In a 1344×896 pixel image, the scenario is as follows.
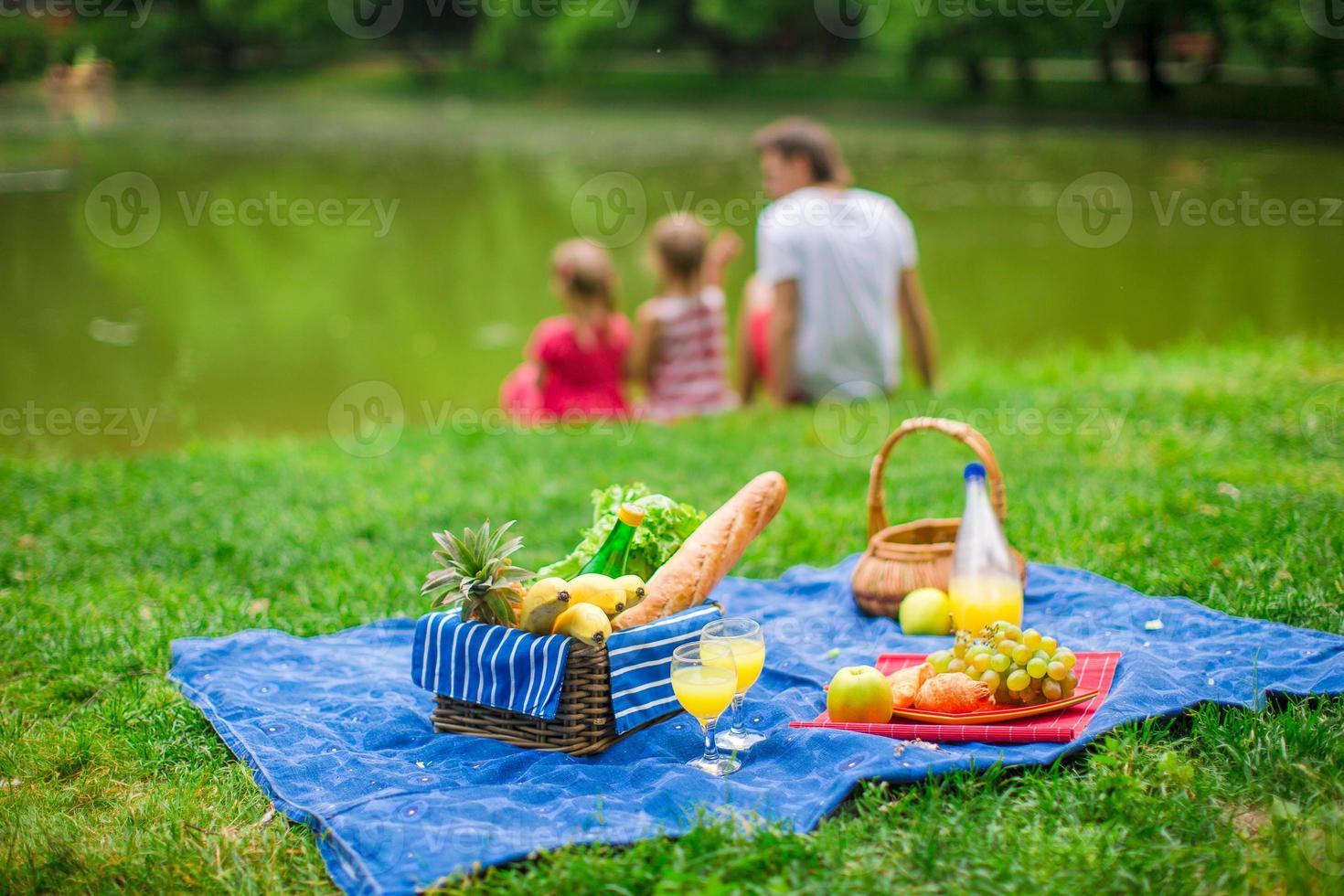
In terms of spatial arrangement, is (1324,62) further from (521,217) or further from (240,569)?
(240,569)

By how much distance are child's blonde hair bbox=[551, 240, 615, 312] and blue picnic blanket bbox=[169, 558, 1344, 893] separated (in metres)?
3.34

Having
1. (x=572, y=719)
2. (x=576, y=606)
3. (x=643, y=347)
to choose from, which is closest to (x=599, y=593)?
(x=576, y=606)

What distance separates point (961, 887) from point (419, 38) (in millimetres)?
49278

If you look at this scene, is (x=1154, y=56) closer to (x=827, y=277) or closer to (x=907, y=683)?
(x=827, y=277)

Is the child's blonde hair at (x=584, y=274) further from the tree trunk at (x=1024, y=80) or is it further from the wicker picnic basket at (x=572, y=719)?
the tree trunk at (x=1024, y=80)

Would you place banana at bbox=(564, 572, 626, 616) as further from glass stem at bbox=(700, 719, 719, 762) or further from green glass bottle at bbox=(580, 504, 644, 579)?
glass stem at bbox=(700, 719, 719, 762)

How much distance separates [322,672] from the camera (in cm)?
383

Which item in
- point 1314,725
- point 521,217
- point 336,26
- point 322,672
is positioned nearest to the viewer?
point 1314,725

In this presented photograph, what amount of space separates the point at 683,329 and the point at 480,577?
4456 mm

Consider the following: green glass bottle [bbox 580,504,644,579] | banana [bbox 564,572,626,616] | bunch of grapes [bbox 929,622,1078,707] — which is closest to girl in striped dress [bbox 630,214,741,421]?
green glass bottle [bbox 580,504,644,579]

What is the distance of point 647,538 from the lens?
355 centimetres

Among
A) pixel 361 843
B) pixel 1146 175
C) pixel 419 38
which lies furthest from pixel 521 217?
pixel 419 38

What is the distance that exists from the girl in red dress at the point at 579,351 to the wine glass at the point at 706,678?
439cm

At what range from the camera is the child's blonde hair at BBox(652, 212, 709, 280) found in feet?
23.8
